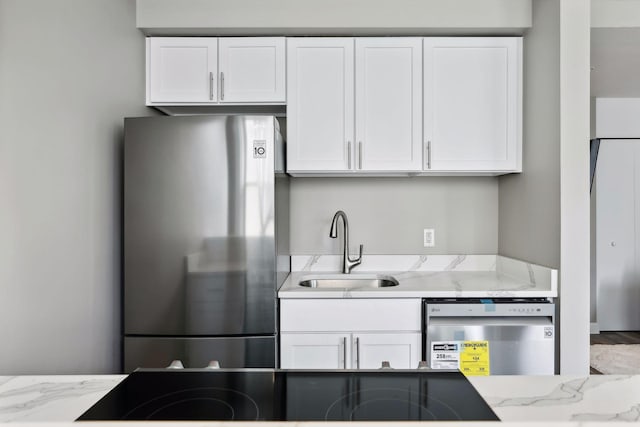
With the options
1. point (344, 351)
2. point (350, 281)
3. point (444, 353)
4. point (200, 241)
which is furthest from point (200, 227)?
point (444, 353)

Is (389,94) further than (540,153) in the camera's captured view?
Yes

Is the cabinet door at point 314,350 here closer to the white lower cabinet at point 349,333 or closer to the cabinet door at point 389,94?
the white lower cabinet at point 349,333

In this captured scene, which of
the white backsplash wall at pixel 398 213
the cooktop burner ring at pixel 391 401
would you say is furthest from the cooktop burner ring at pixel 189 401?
the white backsplash wall at pixel 398 213

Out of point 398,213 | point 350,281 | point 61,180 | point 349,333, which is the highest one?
point 61,180

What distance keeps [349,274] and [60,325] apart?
1.55 meters

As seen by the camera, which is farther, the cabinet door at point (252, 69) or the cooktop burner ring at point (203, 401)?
the cabinet door at point (252, 69)

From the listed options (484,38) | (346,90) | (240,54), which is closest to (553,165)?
(484,38)

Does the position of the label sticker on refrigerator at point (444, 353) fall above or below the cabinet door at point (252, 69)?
below

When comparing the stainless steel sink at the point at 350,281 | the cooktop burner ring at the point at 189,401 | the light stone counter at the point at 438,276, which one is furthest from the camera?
the stainless steel sink at the point at 350,281

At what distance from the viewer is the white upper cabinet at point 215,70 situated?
7.77 feet

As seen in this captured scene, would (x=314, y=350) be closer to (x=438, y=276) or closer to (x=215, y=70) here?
(x=438, y=276)

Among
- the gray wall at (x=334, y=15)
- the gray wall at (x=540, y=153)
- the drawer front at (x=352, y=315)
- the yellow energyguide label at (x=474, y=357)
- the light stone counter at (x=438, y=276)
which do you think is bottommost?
the yellow energyguide label at (x=474, y=357)

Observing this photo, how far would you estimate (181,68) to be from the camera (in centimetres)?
238

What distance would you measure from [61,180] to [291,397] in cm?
133
